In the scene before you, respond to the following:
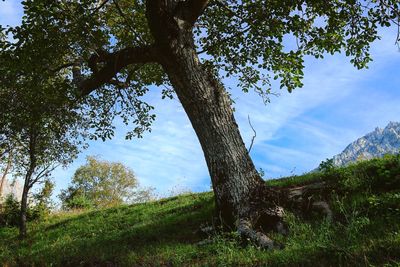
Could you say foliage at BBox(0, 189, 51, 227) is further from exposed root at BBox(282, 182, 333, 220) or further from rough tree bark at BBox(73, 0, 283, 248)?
exposed root at BBox(282, 182, 333, 220)

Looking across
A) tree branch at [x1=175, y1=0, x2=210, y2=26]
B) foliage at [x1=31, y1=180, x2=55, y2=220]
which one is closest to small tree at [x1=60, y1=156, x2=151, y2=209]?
foliage at [x1=31, y1=180, x2=55, y2=220]

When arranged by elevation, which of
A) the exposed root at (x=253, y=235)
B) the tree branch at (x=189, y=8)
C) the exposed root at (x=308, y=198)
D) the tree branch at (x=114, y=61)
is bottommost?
the exposed root at (x=253, y=235)

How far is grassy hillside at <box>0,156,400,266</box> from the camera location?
638 cm

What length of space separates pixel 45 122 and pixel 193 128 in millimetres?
9196

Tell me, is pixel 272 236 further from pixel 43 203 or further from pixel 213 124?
pixel 43 203

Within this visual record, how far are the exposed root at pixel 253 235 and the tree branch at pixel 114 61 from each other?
568 cm

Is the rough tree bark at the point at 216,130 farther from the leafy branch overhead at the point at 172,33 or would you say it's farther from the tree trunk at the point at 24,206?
the tree trunk at the point at 24,206

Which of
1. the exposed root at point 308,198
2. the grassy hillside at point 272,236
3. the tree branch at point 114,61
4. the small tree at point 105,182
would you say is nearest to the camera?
the grassy hillside at point 272,236

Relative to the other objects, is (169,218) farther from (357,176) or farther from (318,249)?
(318,249)

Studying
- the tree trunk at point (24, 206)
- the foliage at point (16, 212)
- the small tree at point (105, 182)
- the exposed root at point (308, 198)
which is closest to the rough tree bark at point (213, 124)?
the exposed root at point (308, 198)

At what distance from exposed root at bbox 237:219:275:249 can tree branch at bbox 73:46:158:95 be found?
224 inches

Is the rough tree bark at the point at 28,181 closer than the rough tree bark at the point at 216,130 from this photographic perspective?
No

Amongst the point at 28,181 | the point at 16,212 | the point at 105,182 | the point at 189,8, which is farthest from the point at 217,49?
the point at 105,182

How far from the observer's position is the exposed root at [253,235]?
27.9 ft
